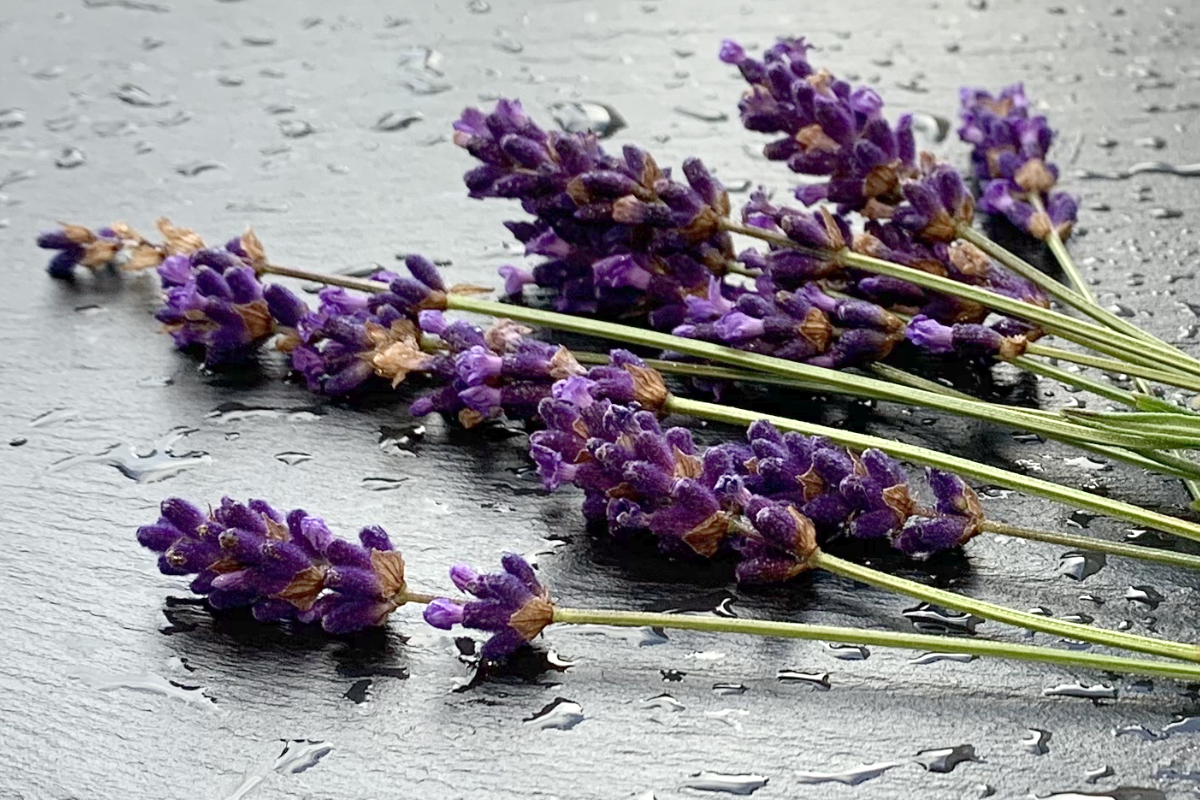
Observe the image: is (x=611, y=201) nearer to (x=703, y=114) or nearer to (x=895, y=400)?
(x=895, y=400)

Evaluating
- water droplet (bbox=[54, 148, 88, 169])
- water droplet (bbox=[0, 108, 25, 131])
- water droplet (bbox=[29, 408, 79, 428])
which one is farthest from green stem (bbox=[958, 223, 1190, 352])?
water droplet (bbox=[0, 108, 25, 131])

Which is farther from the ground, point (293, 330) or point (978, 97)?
point (978, 97)

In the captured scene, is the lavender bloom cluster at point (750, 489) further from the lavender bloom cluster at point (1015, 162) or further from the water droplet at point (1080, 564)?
the lavender bloom cluster at point (1015, 162)

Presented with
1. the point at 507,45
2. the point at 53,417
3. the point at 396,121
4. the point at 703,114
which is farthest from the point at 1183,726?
the point at 507,45

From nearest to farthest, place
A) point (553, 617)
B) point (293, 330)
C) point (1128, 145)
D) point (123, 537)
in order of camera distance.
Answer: point (553, 617) → point (123, 537) → point (293, 330) → point (1128, 145)

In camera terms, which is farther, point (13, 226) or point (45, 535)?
point (13, 226)

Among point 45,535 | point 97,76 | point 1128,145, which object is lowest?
point 45,535

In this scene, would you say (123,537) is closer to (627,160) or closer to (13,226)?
(627,160)

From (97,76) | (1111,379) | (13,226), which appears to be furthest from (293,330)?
(97,76)
